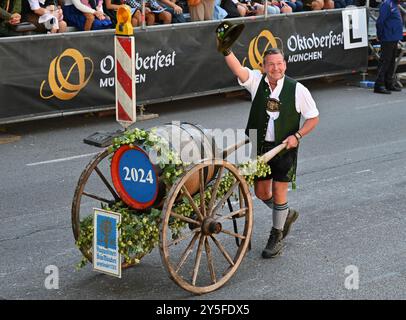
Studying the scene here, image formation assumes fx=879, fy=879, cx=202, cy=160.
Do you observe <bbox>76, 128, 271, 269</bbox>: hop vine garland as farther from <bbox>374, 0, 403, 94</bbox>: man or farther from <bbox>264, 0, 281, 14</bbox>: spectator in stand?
<bbox>374, 0, 403, 94</bbox>: man

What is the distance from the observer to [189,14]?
48.2 ft

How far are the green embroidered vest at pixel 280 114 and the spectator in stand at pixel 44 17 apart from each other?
5.87 meters

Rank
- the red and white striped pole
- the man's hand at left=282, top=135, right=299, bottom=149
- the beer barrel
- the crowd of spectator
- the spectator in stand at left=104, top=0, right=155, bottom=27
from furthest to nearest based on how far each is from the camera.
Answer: the spectator in stand at left=104, top=0, right=155, bottom=27
the crowd of spectator
the red and white striped pole
the man's hand at left=282, top=135, right=299, bottom=149
the beer barrel

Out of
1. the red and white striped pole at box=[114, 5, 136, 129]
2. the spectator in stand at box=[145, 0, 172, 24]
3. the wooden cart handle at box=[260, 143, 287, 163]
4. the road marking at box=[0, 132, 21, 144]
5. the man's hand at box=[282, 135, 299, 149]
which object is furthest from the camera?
the spectator in stand at box=[145, 0, 172, 24]

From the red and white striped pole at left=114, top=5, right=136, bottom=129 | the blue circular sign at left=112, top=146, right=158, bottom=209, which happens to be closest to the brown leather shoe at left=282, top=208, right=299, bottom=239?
the blue circular sign at left=112, top=146, right=158, bottom=209

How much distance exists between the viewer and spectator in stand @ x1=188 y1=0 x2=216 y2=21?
46.1 feet

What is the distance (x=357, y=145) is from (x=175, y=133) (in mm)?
5583

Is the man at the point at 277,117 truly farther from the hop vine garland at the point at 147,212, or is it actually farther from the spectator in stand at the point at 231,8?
the spectator in stand at the point at 231,8

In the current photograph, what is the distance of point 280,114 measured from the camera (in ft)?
23.3

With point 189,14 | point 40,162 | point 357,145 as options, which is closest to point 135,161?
point 40,162

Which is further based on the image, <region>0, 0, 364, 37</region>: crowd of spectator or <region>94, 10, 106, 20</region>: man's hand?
<region>94, 10, 106, 20</region>: man's hand

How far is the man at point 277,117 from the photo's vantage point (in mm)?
7074

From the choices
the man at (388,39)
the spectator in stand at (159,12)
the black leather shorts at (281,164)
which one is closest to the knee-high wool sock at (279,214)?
the black leather shorts at (281,164)
